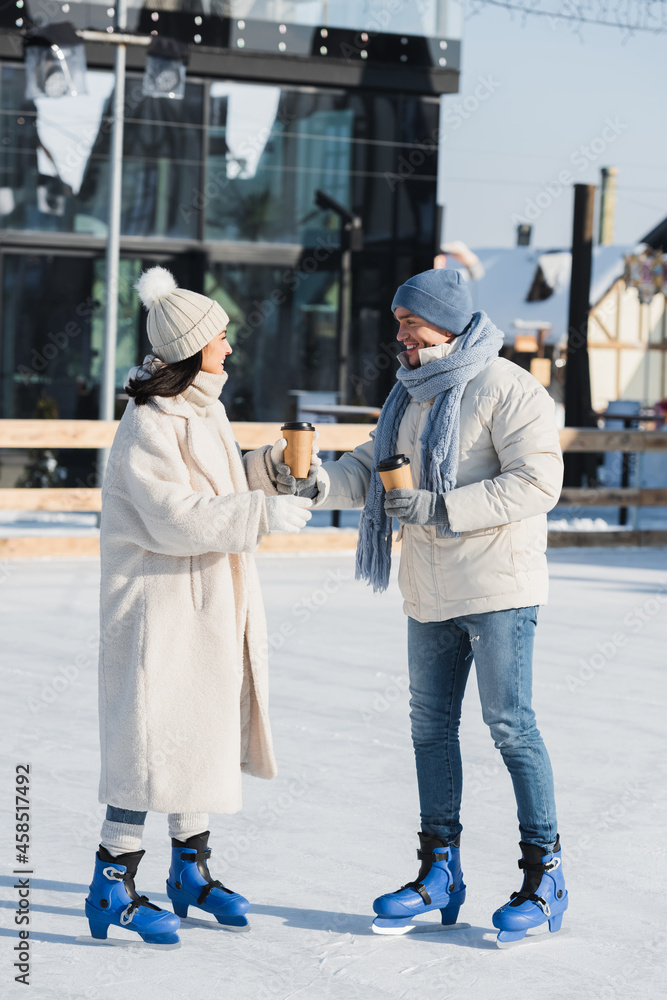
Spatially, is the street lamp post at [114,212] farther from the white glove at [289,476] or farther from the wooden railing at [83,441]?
the white glove at [289,476]

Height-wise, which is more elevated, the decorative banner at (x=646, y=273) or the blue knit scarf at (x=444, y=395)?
the decorative banner at (x=646, y=273)

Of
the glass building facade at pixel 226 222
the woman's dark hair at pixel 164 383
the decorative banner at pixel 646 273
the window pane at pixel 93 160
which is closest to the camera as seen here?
the woman's dark hair at pixel 164 383

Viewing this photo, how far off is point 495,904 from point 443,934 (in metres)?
0.24

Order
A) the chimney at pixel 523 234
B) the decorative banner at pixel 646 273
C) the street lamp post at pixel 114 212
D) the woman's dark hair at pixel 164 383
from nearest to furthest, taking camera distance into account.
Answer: the woman's dark hair at pixel 164 383 < the street lamp post at pixel 114 212 < the decorative banner at pixel 646 273 < the chimney at pixel 523 234

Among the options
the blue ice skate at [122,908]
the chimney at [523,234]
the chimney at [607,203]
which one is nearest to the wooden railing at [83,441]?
the blue ice skate at [122,908]

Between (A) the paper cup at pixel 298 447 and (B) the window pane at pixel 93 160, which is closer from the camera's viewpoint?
(A) the paper cup at pixel 298 447

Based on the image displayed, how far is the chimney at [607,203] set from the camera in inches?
1651

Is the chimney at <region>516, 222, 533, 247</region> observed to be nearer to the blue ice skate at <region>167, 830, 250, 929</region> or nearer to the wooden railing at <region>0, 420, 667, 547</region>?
the wooden railing at <region>0, 420, 667, 547</region>

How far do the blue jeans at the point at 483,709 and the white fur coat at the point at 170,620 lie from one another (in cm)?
52

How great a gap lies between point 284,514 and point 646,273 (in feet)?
64.0

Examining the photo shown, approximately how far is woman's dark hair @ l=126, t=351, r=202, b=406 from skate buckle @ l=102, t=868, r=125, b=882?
1.14 meters

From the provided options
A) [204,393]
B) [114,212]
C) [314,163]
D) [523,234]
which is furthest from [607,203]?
[204,393]

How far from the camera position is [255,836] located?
3871 mm

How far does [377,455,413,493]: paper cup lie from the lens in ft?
10.0
